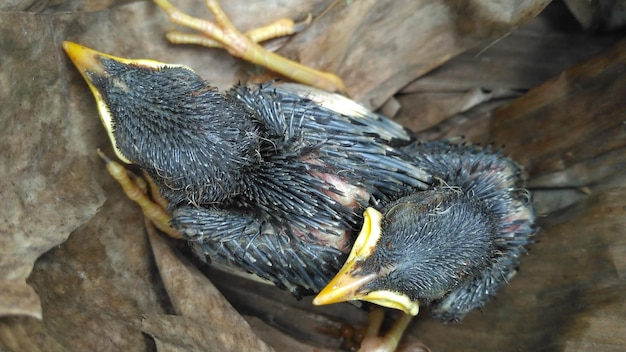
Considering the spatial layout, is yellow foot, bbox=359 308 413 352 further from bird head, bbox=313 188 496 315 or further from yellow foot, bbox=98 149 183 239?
yellow foot, bbox=98 149 183 239

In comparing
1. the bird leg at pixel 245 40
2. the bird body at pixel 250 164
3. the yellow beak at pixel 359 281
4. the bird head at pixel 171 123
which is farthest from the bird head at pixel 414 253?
the bird leg at pixel 245 40

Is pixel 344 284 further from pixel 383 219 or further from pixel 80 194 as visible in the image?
pixel 80 194

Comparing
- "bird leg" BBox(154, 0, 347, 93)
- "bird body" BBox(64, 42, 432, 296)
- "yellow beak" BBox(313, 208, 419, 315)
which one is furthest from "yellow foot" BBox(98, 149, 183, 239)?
"yellow beak" BBox(313, 208, 419, 315)

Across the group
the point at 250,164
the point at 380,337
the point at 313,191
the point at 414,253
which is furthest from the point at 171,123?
the point at 380,337

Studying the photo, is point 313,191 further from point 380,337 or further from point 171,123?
point 380,337

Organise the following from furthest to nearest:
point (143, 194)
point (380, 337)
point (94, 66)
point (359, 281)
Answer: point (380, 337), point (143, 194), point (94, 66), point (359, 281)

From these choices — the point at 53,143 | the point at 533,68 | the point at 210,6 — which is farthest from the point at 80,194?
the point at 533,68
